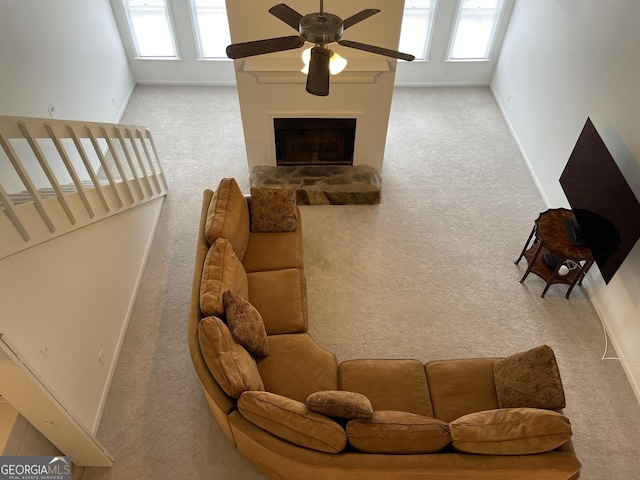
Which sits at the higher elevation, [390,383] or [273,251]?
[273,251]

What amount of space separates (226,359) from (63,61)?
401 centimetres

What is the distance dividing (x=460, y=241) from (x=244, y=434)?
2.97 m

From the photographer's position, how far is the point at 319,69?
91.0 inches

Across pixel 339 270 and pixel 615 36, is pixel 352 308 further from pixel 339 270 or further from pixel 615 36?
pixel 615 36

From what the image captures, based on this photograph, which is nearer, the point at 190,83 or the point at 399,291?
the point at 399,291

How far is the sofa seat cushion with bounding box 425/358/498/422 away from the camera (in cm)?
302

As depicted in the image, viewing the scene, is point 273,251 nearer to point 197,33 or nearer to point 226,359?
point 226,359

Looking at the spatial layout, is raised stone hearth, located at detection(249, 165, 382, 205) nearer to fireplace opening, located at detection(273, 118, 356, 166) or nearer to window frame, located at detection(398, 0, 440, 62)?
fireplace opening, located at detection(273, 118, 356, 166)

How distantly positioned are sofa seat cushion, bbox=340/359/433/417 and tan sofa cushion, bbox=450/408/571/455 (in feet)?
1.67

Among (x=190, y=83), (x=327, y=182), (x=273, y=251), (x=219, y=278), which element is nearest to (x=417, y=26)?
(x=327, y=182)

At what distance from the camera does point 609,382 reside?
12.1 ft

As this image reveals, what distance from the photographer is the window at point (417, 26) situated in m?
6.09

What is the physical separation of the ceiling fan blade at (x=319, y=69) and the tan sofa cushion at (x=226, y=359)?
4.99 ft

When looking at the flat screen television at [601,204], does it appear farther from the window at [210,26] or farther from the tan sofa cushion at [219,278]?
the window at [210,26]
